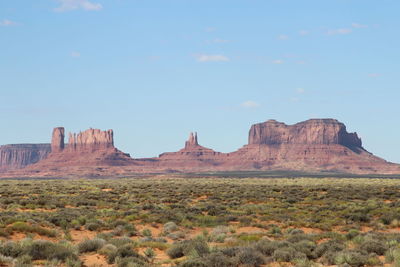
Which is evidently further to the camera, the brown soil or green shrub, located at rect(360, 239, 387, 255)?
green shrub, located at rect(360, 239, 387, 255)

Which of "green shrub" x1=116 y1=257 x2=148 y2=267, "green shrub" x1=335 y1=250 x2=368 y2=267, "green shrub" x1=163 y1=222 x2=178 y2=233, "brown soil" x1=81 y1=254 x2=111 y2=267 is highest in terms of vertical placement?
"green shrub" x1=335 y1=250 x2=368 y2=267

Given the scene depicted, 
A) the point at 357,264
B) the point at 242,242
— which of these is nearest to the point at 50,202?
the point at 242,242

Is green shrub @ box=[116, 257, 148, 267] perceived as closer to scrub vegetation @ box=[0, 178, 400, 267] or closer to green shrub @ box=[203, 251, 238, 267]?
scrub vegetation @ box=[0, 178, 400, 267]

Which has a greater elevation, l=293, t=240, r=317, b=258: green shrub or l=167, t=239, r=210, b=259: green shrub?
l=293, t=240, r=317, b=258: green shrub

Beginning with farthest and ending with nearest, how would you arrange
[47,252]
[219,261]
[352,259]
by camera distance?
[47,252] < [352,259] < [219,261]

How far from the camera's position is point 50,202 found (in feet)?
108

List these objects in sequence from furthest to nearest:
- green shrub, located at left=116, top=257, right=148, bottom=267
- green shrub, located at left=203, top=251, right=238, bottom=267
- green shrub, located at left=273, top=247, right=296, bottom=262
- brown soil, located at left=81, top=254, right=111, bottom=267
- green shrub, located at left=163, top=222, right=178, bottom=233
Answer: green shrub, located at left=163, top=222, right=178, bottom=233
green shrub, located at left=273, top=247, right=296, bottom=262
brown soil, located at left=81, top=254, right=111, bottom=267
green shrub, located at left=116, top=257, right=148, bottom=267
green shrub, located at left=203, top=251, right=238, bottom=267

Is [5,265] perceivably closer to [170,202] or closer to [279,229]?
[279,229]

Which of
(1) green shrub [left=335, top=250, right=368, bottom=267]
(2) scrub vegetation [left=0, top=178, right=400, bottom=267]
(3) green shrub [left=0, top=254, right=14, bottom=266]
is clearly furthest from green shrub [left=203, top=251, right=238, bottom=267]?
(3) green shrub [left=0, top=254, right=14, bottom=266]

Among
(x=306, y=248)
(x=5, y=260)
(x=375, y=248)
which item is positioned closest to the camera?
(x=5, y=260)

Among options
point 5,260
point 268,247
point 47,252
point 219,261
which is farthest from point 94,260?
point 268,247

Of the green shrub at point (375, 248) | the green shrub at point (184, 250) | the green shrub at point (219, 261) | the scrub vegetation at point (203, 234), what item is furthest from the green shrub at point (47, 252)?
the green shrub at point (375, 248)

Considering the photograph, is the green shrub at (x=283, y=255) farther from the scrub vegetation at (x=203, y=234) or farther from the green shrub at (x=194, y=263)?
the green shrub at (x=194, y=263)

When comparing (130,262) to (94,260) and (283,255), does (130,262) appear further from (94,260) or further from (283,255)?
(283,255)
